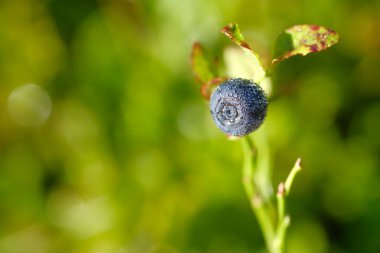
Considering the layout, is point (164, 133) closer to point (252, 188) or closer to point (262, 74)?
point (252, 188)

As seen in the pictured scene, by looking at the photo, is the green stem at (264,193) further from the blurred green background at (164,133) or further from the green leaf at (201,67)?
the blurred green background at (164,133)

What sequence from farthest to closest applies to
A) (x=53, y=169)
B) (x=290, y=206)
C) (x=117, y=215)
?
(x=53, y=169), (x=117, y=215), (x=290, y=206)

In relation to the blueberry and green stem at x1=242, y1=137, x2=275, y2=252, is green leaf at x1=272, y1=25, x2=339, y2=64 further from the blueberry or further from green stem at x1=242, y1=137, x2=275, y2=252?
green stem at x1=242, y1=137, x2=275, y2=252

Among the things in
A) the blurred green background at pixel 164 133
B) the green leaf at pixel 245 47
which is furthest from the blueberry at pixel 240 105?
the blurred green background at pixel 164 133

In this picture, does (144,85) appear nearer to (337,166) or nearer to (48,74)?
(48,74)

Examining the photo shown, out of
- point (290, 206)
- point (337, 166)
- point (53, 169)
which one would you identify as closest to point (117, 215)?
point (53, 169)

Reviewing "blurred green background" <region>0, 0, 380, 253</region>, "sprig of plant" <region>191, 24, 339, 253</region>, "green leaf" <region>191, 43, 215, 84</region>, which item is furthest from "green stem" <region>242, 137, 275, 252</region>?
"blurred green background" <region>0, 0, 380, 253</region>

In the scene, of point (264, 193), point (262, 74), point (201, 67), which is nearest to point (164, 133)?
point (264, 193)
